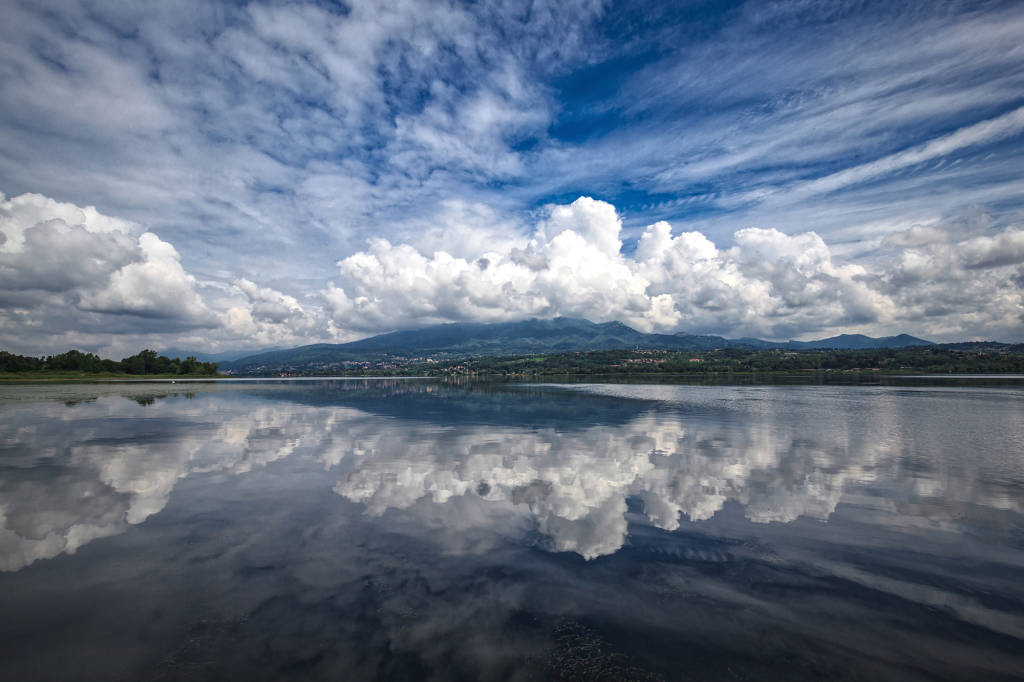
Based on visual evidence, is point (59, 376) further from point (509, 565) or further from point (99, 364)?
point (509, 565)

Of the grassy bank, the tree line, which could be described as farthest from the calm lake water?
the tree line

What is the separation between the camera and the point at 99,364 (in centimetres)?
16075

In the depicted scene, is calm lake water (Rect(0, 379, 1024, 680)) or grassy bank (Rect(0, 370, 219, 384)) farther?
grassy bank (Rect(0, 370, 219, 384))

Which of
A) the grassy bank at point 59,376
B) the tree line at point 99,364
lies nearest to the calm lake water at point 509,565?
the grassy bank at point 59,376

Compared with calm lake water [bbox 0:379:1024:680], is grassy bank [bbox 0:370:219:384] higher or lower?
higher

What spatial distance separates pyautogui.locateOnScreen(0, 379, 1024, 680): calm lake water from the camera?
8.48m

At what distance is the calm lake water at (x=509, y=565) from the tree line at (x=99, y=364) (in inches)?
6656

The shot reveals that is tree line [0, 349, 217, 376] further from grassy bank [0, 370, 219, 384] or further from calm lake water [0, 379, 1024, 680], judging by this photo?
calm lake water [0, 379, 1024, 680]

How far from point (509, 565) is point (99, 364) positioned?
203960mm

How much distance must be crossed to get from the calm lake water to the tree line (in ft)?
555

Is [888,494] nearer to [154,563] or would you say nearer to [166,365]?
[154,563]

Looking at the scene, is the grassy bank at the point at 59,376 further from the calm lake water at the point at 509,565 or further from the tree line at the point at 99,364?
the calm lake water at the point at 509,565

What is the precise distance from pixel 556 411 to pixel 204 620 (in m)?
45.8

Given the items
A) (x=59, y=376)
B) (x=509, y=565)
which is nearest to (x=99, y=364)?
(x=59, y=376)
